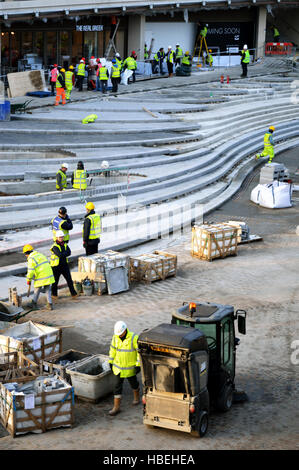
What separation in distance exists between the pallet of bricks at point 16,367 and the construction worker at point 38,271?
3228 millimetres

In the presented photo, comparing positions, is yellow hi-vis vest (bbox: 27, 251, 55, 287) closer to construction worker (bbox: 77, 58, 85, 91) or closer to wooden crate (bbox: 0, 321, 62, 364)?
wooden crate (bbox: 0, 321, 62, 364)

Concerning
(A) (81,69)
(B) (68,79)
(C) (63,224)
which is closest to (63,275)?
(C) (63,224)

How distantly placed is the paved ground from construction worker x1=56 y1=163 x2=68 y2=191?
3.98 metres

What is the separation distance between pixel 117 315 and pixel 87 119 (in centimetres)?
1766

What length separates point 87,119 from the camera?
3234 cm

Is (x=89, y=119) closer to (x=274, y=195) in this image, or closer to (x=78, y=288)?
(x=274, y=195)

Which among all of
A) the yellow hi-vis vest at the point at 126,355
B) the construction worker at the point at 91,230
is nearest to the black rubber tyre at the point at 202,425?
the yellow hi-vis vest at the point at 126,355

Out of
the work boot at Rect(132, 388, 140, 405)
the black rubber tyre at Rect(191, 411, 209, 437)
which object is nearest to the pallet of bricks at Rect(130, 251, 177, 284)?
the work boot at Rect(132, 388, 140, 405)

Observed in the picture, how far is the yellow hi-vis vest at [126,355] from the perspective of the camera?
11.7 metres

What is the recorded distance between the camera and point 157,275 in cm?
1845

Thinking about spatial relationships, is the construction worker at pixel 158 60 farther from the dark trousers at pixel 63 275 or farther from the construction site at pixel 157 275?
the dark trousers at pixel 63 275

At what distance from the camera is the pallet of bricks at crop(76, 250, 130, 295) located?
17.2 meters

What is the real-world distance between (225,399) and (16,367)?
3.38m
